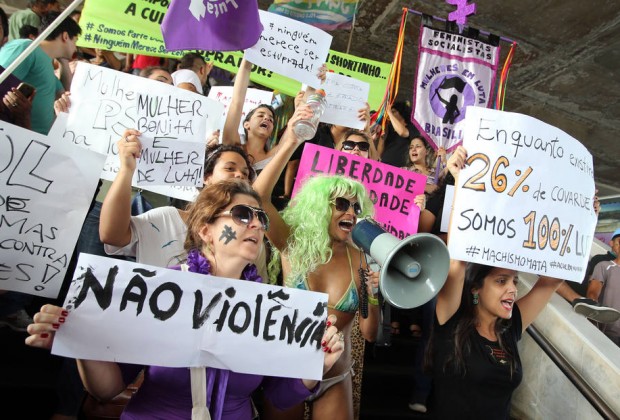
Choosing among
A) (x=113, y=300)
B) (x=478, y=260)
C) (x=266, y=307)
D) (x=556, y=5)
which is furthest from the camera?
(x=556, y=5)

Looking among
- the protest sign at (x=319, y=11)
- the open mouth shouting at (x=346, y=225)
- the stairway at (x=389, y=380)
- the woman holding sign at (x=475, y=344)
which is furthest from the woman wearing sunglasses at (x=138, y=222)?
the protest sign at (x=319, y=11)

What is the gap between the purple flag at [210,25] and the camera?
2.31 meters

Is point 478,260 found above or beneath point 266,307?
above

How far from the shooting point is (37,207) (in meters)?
1.65

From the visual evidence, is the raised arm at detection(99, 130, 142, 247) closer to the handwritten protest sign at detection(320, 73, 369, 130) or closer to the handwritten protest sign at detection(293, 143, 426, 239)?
the handwritten protest sign at detection(293, 143, 426, 239)

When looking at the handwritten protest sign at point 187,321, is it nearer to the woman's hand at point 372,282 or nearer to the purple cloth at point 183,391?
the purple cloth at point 183,391

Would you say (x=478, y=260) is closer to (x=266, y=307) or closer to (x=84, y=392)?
(x=266, y=307)

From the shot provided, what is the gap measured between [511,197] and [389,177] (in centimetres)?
95

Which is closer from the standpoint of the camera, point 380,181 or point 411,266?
point 411,266

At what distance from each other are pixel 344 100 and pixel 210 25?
4.55 feet

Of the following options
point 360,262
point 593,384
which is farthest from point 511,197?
point 593,384

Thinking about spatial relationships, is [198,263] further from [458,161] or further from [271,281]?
[458,161]

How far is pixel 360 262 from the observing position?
2.31 meters

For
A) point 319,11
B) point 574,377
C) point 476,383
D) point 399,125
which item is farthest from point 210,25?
point 574,377
